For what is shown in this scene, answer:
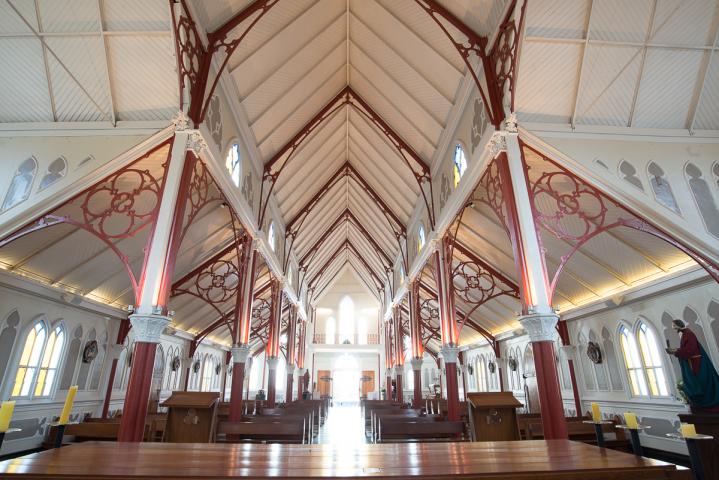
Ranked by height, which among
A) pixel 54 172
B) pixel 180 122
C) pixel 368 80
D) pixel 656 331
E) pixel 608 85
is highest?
pixel 368 80

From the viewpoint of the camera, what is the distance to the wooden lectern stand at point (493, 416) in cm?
824

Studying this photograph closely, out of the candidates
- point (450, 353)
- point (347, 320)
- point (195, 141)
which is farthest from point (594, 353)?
point (347, 320)

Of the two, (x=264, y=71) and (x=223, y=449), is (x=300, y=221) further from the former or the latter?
(x=223, y=449)

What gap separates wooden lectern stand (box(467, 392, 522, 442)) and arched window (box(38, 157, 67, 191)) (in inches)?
405

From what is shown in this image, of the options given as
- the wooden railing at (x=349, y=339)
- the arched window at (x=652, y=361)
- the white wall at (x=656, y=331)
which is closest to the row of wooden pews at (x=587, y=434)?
the white wall at (x=656, y=331)

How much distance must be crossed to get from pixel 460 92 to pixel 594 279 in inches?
318

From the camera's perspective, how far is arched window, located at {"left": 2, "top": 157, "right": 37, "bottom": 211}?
8.35 m

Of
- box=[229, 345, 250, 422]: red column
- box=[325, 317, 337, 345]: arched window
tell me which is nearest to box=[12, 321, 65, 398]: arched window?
box=[229, 345, 250, 422]: red column

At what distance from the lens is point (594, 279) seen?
45.0 ft

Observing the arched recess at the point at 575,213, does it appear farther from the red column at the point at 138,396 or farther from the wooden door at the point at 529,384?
the wooden door at the point at 529,384

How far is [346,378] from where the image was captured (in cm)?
3938

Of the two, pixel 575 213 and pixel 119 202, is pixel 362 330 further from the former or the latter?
pixel 575 213

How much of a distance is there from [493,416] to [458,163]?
27.0ft

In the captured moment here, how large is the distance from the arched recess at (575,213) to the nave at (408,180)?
82 mm
